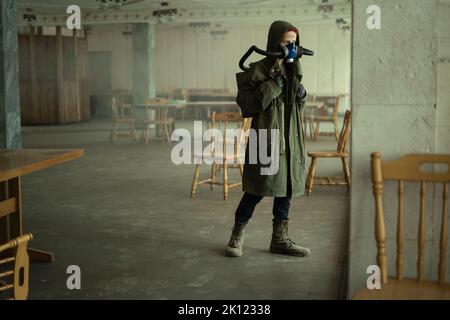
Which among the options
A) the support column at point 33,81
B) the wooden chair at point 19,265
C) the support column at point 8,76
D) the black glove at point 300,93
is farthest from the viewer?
the support column at point 33,81

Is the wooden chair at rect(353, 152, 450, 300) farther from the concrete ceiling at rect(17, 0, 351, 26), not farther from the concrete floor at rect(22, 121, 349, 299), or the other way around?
the concrete ceiling at rect(17, 0, 351, 26)

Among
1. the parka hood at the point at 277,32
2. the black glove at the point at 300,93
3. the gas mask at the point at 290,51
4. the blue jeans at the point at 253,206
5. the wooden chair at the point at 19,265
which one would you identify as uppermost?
the parka hood at the point at 277,32

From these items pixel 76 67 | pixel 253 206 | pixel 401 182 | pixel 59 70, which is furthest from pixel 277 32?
pixel 76 67

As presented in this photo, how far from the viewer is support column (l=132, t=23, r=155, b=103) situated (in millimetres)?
Answer: 14664

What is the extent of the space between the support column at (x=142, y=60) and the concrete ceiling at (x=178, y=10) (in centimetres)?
30

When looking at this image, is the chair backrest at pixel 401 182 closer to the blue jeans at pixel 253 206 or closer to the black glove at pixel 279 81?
the black glove at pixel 279 81

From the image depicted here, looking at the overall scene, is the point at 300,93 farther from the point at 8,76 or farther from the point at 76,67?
the point at 76,67

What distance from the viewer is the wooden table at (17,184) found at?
3564 millimetres

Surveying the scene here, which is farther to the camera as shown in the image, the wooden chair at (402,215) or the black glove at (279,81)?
the black glove at (279,81)

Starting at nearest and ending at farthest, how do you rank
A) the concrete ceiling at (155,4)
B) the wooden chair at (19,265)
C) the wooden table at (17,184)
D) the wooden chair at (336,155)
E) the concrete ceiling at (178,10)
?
the wooden chair at (19,265) < the wooden table at (17,184) < the wooden chair at (336,155) < the concrete ceiling at (155,4) < the concrete ceiling at (178,10)

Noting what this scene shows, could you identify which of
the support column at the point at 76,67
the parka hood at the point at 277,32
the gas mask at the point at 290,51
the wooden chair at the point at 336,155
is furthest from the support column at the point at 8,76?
the support column at the point at 76,67

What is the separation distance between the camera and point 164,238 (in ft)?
15.5

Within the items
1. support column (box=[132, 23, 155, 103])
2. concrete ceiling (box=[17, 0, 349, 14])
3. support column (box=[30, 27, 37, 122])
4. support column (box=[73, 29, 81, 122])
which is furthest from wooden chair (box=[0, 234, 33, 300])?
support column (box=[73, 29, 81, 122])

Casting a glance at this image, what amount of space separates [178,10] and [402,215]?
1268 cm
